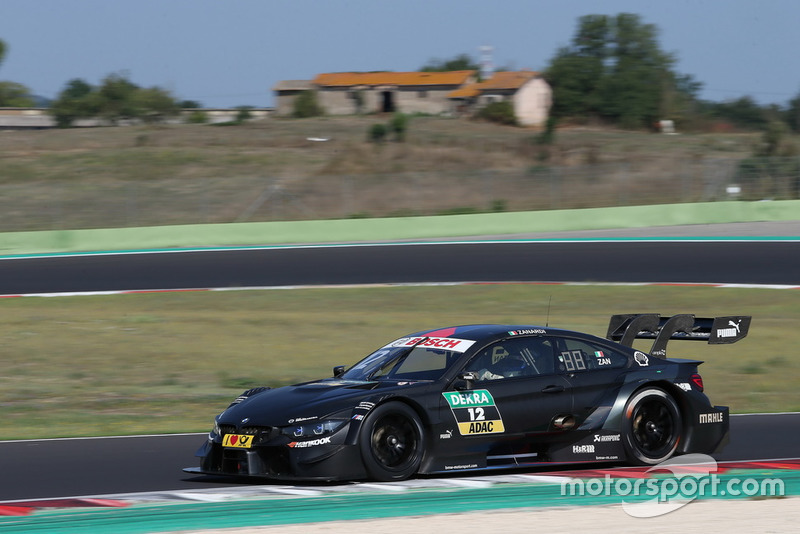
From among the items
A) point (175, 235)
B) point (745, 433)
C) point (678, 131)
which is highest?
point (678, 131)

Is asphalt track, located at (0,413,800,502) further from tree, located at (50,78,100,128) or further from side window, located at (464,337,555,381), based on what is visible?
tree, located at (50,78,100,128)

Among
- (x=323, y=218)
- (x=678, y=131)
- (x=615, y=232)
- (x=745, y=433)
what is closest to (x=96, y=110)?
(x=678, y=131)

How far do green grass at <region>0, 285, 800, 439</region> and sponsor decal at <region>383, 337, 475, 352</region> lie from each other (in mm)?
3758

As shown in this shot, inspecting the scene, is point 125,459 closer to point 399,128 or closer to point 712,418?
point 712,418

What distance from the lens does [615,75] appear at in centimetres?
8888

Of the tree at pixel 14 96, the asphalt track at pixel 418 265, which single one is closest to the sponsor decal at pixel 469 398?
the asphalt track at pixel 418 265

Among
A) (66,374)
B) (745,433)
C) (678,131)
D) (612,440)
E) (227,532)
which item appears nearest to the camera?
(227,532)

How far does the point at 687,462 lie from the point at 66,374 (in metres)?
9.61

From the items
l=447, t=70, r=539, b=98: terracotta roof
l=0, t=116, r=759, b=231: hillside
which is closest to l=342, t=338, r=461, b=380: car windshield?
l=0, t=116, r=759, b=231: hillside

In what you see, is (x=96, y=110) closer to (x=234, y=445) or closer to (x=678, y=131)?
(x=678, y=131)

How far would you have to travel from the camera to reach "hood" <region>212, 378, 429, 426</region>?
7.64m

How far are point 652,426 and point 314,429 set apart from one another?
2.96 meters

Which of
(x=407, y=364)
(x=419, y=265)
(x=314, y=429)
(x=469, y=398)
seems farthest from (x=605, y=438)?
(x=419, y=265)

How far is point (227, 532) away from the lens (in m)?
6.16
